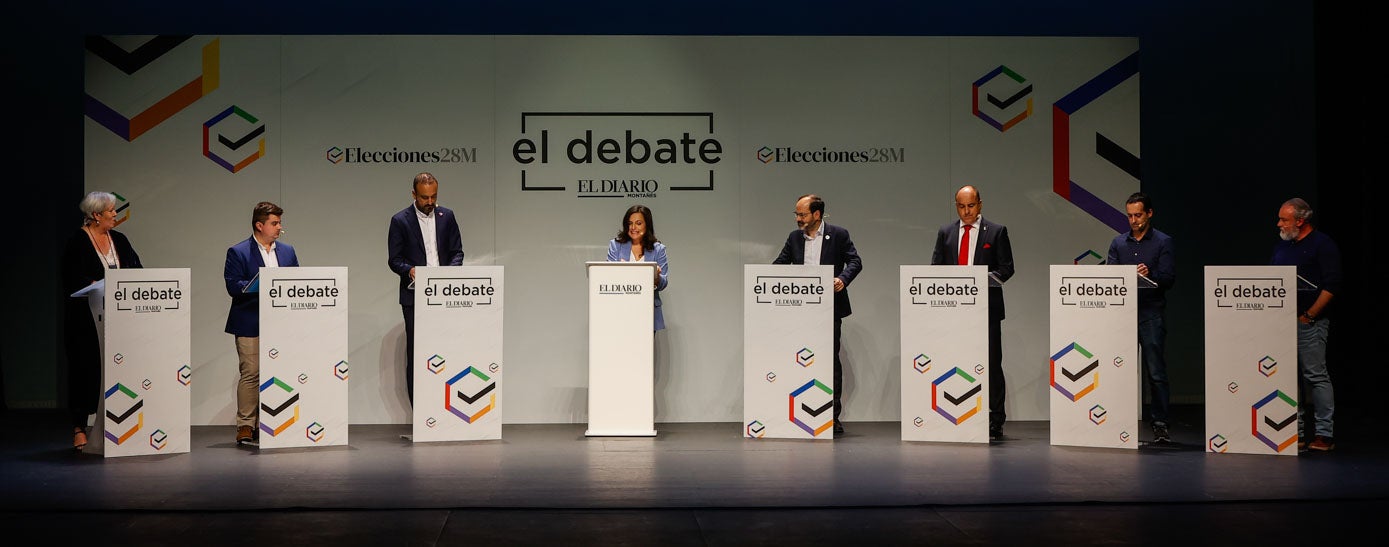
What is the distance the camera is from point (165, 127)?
7227mm

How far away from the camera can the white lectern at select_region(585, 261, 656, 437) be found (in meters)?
6.41

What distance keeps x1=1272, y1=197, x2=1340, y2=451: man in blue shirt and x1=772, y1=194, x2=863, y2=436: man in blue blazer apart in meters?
2.47

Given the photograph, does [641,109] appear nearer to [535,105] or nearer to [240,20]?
[535,105]

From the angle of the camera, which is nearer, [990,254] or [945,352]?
[945,352]

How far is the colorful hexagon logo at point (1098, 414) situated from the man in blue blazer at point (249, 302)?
4.83m

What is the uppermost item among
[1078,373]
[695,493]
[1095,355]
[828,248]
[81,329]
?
[828,248]

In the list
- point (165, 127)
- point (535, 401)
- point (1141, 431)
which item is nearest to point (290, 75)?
point (165, 127)

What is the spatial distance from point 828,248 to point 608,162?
1.73 m

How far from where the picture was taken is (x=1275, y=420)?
570 cm

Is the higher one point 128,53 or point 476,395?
point 128,53

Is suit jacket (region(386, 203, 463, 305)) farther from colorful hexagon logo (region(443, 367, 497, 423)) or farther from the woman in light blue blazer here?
the woman in light blue blazer

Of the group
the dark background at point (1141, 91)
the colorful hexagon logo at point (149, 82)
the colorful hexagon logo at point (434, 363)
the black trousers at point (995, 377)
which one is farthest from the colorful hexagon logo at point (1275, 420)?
the colorful hexagon logo at point (149, 82)

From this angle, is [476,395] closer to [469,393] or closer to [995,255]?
[469,393]

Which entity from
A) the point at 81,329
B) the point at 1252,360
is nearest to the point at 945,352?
the point at 1252,360
